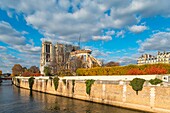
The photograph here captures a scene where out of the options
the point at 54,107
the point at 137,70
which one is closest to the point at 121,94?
the point at 137,70

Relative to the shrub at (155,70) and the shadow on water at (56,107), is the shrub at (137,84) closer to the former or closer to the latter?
the shadow on water at (56,107)

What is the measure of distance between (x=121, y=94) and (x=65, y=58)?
178 ft

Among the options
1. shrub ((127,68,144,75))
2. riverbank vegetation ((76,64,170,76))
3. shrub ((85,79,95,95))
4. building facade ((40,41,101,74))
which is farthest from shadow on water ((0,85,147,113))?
building facade ((40,41,101,74))

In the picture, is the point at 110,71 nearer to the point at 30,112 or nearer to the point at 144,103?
Result: the point at 144,103

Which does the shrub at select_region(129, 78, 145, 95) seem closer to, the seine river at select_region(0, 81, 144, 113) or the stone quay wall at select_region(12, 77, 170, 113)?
the stone quay wall at select_region(12, 77, 170, 113)

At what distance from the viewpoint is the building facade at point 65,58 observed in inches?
2417

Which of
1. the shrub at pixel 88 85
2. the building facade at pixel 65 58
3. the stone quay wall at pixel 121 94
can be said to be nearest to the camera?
the stone quay wall at pixel 121 94

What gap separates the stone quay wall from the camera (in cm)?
1784

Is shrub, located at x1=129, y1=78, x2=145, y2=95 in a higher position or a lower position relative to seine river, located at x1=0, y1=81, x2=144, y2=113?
higher

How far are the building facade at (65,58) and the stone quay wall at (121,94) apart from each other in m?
24.3

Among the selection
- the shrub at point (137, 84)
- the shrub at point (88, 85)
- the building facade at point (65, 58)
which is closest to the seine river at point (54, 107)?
the shrub at point (88, 85)

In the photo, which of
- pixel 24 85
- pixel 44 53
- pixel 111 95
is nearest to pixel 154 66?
pixel 111 95

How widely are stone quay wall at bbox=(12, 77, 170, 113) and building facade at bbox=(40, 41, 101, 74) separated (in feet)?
79.8

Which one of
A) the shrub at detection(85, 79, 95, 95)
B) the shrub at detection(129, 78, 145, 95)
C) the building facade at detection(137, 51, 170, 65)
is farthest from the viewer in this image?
the building facade at detection(137, 51, 170, 65)
